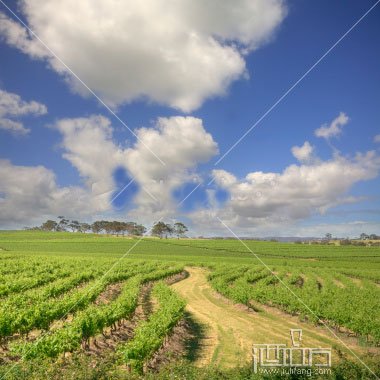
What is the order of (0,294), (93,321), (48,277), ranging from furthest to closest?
(48,277), (0,294), (93,321)

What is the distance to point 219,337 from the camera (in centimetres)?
2219

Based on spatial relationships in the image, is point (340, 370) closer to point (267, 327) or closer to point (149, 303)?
point (267, 327)

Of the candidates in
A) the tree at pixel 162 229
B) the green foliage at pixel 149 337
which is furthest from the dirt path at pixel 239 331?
the tree at pixel 162 229

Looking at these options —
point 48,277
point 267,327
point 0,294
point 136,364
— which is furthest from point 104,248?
point 136,364

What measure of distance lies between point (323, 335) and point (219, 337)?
695 cm

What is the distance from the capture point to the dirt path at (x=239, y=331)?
19.2 metres

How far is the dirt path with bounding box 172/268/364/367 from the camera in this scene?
19.2 meters

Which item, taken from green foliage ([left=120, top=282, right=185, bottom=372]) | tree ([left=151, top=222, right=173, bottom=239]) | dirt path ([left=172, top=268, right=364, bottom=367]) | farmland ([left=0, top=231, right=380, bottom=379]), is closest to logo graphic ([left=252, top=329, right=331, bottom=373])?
dirt path ([left=172, top=268, right=364, bottom=367])

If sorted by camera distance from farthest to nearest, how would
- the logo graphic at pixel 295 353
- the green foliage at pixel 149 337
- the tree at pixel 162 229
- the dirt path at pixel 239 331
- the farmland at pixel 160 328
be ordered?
the tree at pixel 162 229 < the dirt path at pixel 239 331 < the logo graphic at pixel 295 353 < the farmland at pixel 160 328 < the green foliage at pixel 149 337

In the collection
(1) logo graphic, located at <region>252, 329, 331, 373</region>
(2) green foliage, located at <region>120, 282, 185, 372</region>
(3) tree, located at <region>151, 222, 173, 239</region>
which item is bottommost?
(1) logo graphic, located at <region>252, 329, 331, 373</region>

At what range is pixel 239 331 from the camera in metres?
23.6

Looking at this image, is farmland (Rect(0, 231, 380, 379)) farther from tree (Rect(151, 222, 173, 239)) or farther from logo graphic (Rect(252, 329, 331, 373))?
tree (Rect(151, 222, 173, 239))

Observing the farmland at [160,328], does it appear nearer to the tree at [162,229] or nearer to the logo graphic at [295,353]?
the logo graphic at [295,353]

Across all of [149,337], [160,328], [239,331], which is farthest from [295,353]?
[149,337]
